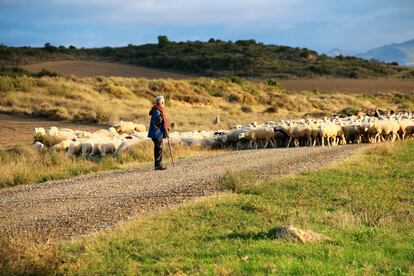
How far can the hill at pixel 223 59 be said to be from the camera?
77.2 meters

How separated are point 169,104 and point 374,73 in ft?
179

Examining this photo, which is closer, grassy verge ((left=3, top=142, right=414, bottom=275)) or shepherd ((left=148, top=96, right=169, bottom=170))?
grassy verge ((left=3, top=142, right=414, bottom=275))

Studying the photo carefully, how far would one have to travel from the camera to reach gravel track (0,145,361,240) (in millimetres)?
9945

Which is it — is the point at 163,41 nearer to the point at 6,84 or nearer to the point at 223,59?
the point at 223,59

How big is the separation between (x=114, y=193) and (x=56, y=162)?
6.26m

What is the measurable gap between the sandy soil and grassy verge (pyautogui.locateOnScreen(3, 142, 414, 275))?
1427 centimetres

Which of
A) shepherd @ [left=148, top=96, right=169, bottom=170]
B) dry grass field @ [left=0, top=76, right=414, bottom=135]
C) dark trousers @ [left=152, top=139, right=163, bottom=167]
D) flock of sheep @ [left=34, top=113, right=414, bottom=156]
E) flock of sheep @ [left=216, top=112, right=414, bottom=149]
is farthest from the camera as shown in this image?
dry grass field @ [left=0, top=76, right=414, bottom=135]

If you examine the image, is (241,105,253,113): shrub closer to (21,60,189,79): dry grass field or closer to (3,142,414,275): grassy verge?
(21,60,189,79): dry grass field

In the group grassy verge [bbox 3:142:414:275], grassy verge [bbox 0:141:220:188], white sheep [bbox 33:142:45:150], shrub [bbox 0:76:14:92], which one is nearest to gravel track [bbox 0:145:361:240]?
grassy verge [bbox 3:142:414:275]

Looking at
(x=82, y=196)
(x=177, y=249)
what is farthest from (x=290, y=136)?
(x=177, y=249)

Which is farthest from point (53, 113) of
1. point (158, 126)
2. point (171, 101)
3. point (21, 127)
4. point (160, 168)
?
point (158, 126)

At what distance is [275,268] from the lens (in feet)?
23.2

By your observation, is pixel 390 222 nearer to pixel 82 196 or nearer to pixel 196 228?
pixel 196 228

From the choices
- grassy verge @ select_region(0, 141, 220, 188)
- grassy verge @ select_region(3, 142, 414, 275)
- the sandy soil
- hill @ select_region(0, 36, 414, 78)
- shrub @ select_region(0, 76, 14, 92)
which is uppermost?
hill @ select_region(0, 36, 414, 78)
